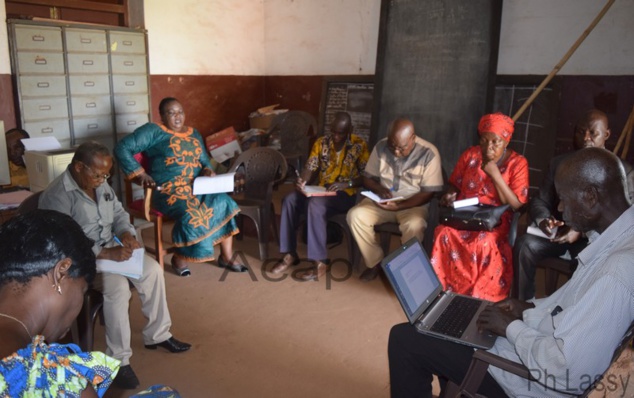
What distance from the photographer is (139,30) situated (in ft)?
18.2

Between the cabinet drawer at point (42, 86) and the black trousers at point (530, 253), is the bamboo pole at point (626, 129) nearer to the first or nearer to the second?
the black trousers at point (530, 253)

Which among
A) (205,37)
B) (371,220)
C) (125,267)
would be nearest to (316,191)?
(371,220)

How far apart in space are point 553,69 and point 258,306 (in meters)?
3.40

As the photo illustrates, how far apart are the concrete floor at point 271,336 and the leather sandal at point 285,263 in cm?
8

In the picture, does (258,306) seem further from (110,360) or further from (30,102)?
(30,102)

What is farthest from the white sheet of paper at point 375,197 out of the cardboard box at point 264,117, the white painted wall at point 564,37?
the cardboard box at point 264,117

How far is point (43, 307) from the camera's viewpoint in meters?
1.25

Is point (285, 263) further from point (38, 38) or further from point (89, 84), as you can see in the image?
point (38, 38)

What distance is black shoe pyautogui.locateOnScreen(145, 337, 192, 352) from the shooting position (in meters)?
2.93

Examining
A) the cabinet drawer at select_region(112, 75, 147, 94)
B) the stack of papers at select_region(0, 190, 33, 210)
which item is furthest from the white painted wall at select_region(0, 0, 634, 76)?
the stack of papers at select_region(0, 190, 33, 210)

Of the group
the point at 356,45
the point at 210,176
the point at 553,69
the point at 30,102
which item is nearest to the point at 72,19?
the point at 30,102

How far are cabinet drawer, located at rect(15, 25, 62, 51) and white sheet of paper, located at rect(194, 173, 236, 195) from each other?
2.16m

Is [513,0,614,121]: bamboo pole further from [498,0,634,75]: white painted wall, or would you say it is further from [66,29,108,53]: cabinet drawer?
[66,29,108,53]: cabinet drawer

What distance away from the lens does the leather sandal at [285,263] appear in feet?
13.4
